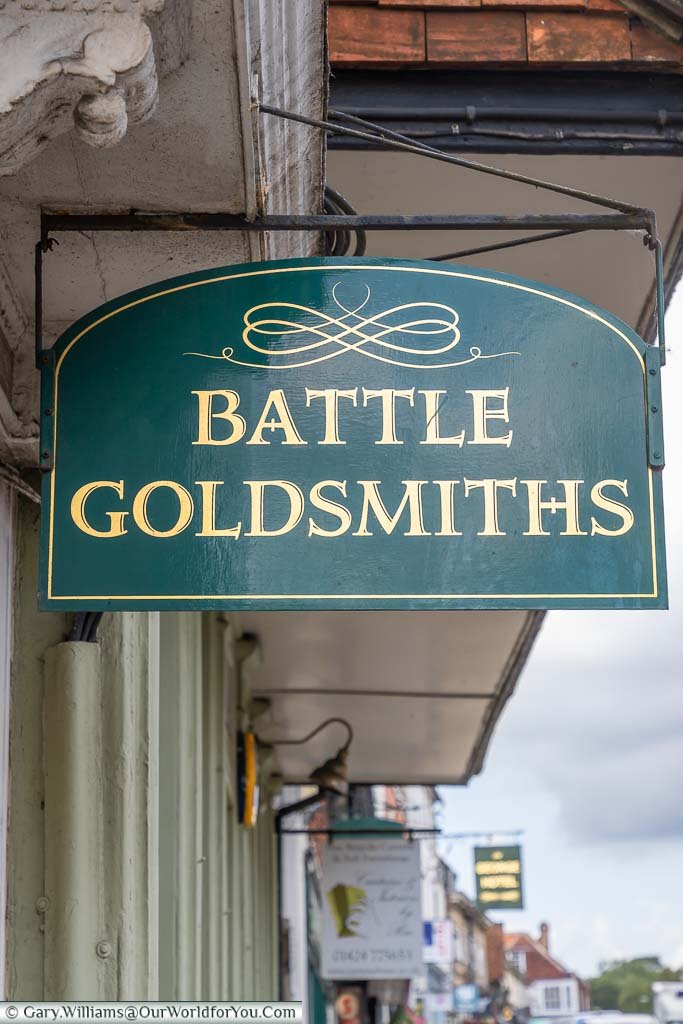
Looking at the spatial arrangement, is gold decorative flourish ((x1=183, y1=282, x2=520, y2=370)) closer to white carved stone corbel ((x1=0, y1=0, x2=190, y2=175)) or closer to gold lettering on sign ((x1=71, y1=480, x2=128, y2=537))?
gold lettering on sign ((x1=71, y1=480, x2=128, y2=537))

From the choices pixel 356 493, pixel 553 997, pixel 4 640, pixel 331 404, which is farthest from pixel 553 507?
pixel 553 997

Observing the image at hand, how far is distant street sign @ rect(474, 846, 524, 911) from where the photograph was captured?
129 feet

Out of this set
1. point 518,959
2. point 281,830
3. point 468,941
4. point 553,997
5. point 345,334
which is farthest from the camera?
point 518,959

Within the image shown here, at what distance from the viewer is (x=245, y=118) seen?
3.28 m

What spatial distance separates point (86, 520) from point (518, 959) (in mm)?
97928

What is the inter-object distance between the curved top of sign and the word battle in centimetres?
10

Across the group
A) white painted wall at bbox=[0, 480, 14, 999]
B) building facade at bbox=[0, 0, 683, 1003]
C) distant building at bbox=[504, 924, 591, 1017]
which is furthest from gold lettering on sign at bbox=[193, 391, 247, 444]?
distant building at bbox=[504, 924, 591, 1017]

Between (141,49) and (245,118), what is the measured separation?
51cm

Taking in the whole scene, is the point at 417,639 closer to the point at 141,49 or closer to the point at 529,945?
the point at 141,49

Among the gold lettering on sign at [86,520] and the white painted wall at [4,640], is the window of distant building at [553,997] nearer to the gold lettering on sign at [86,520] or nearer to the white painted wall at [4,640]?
the white painted wall at [4,640]

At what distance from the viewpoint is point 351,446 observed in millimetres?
3223

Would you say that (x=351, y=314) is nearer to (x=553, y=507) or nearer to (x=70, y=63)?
(x=553, y=507)

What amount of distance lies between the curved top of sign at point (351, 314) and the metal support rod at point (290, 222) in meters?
0.17

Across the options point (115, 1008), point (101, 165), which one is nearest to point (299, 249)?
point (101, 165)
